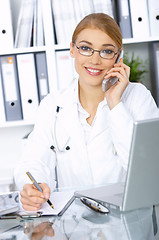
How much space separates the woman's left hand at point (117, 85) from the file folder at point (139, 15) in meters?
0.65

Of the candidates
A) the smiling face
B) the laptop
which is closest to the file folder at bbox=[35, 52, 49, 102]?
the smiling face

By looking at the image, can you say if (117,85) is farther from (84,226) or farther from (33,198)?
(84,226)

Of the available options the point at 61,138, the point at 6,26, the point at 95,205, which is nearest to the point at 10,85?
the point at 6,26

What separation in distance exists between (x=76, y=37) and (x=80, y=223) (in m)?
1.02

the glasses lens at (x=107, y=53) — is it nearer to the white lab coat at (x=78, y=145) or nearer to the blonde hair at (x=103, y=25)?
the blonde hair at (x=103, y=25)

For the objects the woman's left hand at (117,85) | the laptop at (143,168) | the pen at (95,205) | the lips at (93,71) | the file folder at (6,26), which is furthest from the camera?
the file folder at (6,26)

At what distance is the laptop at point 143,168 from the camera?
85 cm

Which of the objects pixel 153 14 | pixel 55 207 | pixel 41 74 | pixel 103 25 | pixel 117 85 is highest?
pixel 153 14

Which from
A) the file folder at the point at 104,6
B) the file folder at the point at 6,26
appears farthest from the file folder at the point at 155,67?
the file folder at the point at 6,26

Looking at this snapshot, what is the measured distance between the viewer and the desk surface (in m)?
0.92

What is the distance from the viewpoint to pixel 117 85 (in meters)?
1.69

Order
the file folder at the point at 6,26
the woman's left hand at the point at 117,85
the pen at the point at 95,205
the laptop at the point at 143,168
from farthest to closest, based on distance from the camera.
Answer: the file folder at the point at 6,26
the woman's left hand at the point at 117,85
the pen at the point at 95,205
the laptop at the point at 143,168

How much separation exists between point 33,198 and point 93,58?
0.79 meters

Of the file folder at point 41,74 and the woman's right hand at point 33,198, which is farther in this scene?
the file folder at point 41,74
